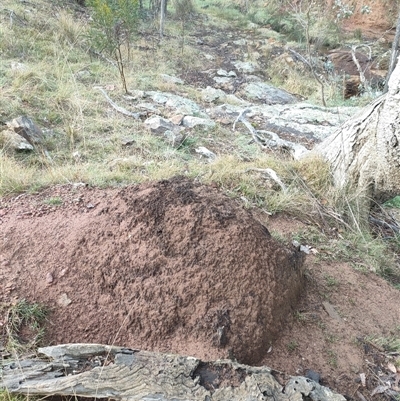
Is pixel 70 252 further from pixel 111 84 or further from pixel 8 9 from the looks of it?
pixel 8 9

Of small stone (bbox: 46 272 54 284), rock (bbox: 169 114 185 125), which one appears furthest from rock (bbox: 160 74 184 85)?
small stone (bbox: 46 272 54 284)

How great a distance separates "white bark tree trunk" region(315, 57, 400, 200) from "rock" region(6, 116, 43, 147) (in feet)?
9.21

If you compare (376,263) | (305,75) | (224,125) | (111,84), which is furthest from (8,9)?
(376,263)

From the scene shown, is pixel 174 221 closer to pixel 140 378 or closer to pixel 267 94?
pixel 140 378

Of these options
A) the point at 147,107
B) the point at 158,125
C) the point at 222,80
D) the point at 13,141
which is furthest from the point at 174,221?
the point at 222,80

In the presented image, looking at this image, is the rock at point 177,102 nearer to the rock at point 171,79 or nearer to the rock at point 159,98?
the rock at point 159,98

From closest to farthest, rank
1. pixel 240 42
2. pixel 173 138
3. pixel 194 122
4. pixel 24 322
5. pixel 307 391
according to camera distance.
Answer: pixel 307 391, pixel 24 322, pixel 173 138, pixel 194 122, pixel 240 42

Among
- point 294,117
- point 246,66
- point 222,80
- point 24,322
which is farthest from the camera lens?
point 246,66

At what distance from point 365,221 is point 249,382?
7.70ft

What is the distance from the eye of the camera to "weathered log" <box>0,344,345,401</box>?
144 cm

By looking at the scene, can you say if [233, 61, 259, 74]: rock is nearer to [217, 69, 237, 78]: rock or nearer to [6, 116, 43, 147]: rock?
[217, 69, 237, 78]: rock

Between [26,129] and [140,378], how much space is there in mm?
3296

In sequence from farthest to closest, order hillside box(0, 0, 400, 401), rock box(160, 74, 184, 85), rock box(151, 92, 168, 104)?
rock box(160, 74, 184, 85) → rock box(151, 92, 168, 104) → hillside box(0, 0, 400, 401)

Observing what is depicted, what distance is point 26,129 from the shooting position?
408 centimetres
